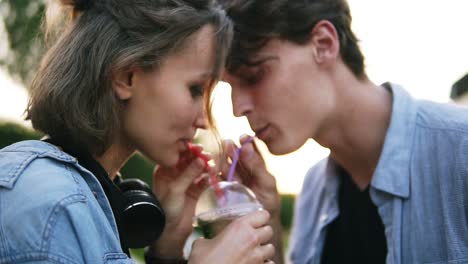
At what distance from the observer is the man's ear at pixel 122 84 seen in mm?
2404

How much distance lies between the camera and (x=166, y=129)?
2.47 m

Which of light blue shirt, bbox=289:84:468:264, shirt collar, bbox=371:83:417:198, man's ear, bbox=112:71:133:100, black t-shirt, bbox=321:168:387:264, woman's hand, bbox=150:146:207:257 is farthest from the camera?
black t-shirt, bbox=321:168:387:264

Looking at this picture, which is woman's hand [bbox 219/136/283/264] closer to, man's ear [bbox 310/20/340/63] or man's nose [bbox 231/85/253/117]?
man's nose [bbox 231/85/253/117]

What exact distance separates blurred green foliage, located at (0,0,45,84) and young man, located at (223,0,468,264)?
19.4ft

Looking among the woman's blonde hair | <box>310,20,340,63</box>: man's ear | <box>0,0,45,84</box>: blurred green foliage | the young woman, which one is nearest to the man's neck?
<box>310,20,340,63</box>: man's ear

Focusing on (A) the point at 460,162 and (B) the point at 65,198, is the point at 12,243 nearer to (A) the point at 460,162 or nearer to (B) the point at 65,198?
(B) the point at 65,198

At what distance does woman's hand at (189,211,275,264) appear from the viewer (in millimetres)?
2328

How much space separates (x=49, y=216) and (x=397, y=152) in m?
1.48

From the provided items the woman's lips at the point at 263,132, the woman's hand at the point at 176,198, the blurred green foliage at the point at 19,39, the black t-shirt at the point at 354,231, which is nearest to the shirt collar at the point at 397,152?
the black t-shirt at the point at 354,231

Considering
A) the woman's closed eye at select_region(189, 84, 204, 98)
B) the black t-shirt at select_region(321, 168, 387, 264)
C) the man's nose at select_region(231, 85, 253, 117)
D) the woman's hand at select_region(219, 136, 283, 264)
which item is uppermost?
Result: the woman's closed eye at select_region(189, 84, 204, 98)

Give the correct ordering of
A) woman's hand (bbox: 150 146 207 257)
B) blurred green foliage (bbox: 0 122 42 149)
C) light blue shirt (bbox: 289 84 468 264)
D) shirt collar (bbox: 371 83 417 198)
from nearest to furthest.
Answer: light blue shirt (bbox: 289 84 468 264) < shirt collar (bbox: 371 83 417 198) < woman's hand (bbox: 150 146 207 257) < blurred green foliage (bbox: 0 122 42 149)

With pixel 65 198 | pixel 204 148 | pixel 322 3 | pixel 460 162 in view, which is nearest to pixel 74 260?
pixel 65 198

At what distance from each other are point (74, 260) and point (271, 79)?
128cm

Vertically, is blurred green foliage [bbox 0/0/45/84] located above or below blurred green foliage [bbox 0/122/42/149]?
above
